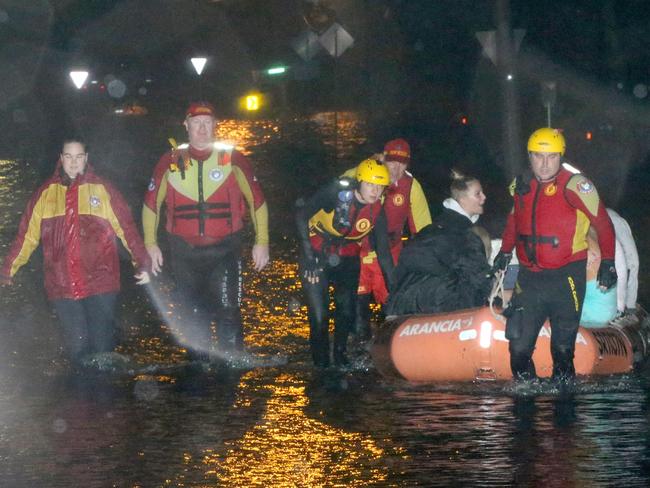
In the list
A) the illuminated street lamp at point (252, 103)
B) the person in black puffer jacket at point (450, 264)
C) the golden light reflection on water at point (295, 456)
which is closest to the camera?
the golden light reflection on water at point (295, 456)

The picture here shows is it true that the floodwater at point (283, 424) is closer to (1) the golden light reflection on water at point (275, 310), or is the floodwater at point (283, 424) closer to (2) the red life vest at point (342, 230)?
(1) the golden light reflection on water at point (275, 310)

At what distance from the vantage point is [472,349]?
970cm

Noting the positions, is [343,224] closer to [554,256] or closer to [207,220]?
[207,220]

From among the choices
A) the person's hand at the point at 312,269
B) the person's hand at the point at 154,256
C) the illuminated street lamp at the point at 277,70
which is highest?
the illuminated street lamp at the point at 277,70

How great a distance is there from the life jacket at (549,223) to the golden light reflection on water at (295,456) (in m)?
1.74

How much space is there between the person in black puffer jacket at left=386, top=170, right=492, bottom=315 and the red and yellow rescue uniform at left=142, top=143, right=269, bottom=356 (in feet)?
3.94

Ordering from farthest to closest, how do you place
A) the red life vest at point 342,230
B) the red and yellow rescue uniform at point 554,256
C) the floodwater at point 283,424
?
the red life vest at point 342,230, the red and yellow rescue uniform at point 554,256, the floodwater at point 283,424

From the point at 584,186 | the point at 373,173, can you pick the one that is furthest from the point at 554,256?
the point at 373,173

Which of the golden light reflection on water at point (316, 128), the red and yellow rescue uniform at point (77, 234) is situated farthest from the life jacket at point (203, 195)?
the golden light reflection on water at point (316, 128)

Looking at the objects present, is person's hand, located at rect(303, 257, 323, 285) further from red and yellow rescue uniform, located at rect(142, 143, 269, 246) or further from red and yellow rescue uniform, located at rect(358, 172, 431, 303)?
red and yellow rescue uniform, located at rect(358, 172, 431, 303)

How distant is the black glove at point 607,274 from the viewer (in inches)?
359

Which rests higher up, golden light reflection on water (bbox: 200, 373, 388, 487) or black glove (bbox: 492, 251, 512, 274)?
black glove (bbox: 492, 251, 512, 274)

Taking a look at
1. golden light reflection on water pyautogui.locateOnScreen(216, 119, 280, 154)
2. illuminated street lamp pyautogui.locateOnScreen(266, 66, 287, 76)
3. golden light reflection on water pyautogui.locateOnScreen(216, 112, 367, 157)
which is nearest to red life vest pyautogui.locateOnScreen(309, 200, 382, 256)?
golden light reflection on water pyautogui.locateOnScreen(216, 112, 367, 157)

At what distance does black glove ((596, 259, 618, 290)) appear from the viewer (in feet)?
29.9
